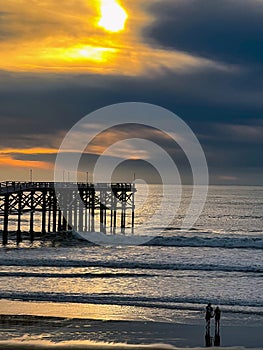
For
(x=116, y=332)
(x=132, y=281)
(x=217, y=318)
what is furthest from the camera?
(x=132, y=281)

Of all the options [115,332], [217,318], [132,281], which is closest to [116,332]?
[115,332]

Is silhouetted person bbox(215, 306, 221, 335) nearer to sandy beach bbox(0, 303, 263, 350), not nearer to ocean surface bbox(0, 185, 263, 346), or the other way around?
sandy beach bbox(0, 303, 263, 350)

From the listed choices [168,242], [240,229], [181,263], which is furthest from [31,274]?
[240,229]

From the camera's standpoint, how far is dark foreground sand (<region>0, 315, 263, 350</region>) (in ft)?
66.3

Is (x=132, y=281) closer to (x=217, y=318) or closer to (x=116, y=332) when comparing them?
(x=116, y=332)

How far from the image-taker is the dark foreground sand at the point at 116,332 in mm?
20203

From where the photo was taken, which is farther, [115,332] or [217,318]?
[115,332]

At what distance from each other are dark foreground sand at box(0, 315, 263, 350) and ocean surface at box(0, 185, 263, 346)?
29.7 inches

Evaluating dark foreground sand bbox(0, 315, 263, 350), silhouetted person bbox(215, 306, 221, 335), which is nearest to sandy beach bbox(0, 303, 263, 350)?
dark foreground sand bbox(0, 315, 263, 350)

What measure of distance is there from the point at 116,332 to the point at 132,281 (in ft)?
35.2

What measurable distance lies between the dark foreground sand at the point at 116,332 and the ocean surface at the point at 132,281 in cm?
75

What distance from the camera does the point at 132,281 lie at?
105ft

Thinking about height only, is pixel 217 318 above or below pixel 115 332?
above

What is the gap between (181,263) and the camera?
3947 cm
